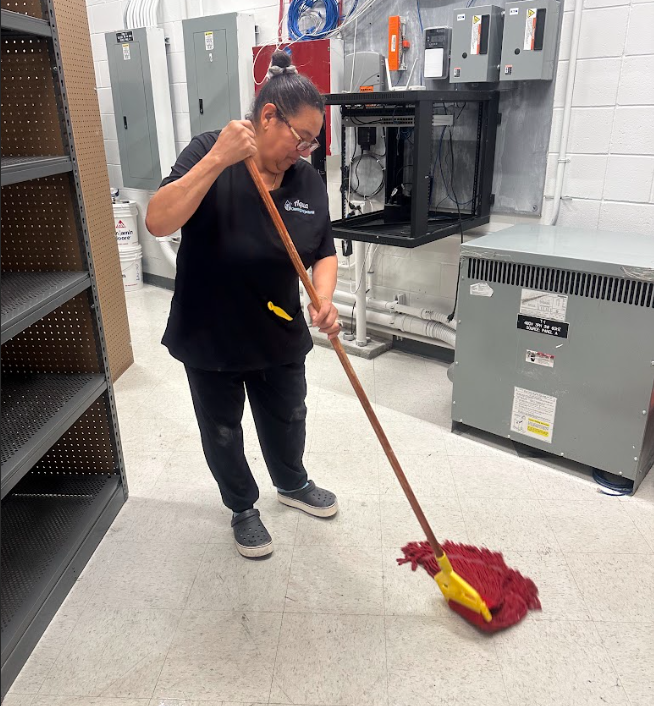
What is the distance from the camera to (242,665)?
1500 millimetres

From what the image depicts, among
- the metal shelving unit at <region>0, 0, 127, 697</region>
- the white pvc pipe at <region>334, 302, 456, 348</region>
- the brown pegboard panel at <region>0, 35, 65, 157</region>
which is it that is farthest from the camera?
the white pvc pipe at <region>334, 302, 456, 348</region>

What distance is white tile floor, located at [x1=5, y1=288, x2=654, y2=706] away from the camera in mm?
1441

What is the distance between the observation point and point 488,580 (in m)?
1.67

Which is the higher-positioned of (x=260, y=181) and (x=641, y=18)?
(x=641, y=18)

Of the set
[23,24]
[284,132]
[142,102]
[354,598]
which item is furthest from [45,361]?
[142,102]

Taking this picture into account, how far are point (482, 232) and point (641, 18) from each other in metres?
1.08

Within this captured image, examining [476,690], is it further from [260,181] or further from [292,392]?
[260,181]

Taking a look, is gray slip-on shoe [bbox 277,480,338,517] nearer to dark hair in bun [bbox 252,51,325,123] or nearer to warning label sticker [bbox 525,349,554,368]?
warning label sticker [bbox 525,349,554,368]

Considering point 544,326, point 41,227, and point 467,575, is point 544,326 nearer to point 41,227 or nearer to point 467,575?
point 467,575

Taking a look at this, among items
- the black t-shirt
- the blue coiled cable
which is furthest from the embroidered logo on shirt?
the blue coiled cable

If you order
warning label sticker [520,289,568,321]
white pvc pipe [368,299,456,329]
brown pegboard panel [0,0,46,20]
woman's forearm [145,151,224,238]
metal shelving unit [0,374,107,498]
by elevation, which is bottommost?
white pvc pipe [368,299,456,329]

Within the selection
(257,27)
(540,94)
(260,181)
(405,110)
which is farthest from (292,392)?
(257,27)

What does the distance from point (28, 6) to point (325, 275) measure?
1.11 m

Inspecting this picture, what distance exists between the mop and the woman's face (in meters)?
0.11
